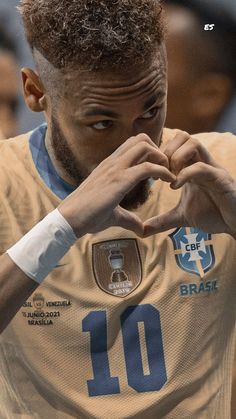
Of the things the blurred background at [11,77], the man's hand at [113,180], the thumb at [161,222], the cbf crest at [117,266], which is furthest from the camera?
the blurred background at [11,77]

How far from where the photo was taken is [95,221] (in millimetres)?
1102

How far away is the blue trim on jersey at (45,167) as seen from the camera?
133 centimetres

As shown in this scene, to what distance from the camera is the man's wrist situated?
1.10 metres

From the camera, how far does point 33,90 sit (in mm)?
1295

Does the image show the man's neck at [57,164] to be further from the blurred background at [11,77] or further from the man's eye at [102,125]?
the blurred background at [11,77]

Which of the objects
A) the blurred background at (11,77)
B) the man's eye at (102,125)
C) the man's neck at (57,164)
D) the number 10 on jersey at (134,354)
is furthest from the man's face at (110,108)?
the blurred background at (11,77)

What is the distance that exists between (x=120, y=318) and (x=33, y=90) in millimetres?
360

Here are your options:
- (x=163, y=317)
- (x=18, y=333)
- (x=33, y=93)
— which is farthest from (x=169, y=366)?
(x=33, y=93)

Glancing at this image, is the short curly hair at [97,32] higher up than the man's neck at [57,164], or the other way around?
the short curly hair at [97,32]

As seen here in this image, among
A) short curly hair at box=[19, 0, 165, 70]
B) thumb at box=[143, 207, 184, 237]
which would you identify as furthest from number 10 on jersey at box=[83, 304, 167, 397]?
short curly hair at box=[19, 0, 165, 70]

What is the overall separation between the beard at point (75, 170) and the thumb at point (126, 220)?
2.9 inches

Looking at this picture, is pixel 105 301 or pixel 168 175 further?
pixel 105 301

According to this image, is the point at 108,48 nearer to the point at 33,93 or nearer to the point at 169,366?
the point at 33,93

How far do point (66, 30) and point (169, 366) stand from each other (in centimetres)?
52
